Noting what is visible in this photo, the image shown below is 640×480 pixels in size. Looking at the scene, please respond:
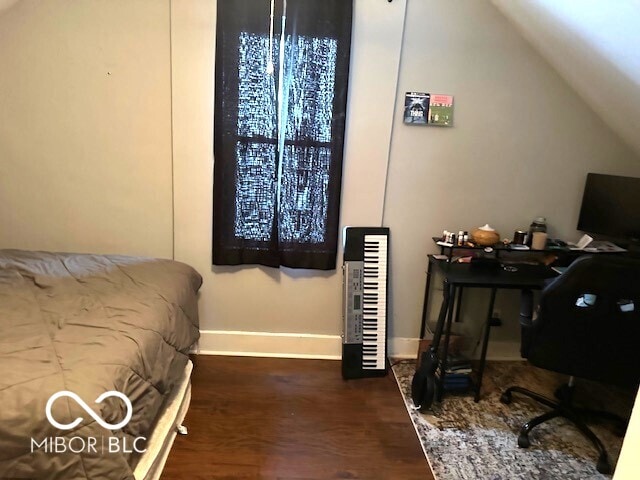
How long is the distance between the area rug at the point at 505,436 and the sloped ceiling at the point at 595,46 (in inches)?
61.3

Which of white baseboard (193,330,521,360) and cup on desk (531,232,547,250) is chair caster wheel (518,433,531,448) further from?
white baseboard (193,330,521,360)

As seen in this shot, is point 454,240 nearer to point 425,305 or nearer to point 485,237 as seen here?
point 485,237

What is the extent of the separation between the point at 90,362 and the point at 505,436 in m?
1.97

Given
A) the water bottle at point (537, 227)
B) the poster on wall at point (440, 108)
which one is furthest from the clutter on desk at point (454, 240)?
the poster on wall at point (440, 108)

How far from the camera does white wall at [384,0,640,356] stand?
264 centimetres

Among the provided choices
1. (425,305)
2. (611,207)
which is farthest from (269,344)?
(611,207)

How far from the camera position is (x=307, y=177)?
8.96 ft

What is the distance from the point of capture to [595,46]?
6.94ft

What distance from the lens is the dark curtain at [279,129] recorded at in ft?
8.29

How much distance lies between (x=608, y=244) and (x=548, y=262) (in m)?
0.40

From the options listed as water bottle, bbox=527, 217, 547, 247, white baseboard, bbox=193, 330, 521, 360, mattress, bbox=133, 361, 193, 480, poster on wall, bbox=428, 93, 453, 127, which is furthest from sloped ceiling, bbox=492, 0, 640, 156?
mattress, bbox=133, 361, 193, 480

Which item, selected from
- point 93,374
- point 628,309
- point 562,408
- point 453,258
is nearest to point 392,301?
point 453,258

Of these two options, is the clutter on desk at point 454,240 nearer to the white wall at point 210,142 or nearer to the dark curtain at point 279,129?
the white wall at point 210,142

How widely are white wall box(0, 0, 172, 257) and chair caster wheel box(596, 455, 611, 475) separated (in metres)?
2.56
